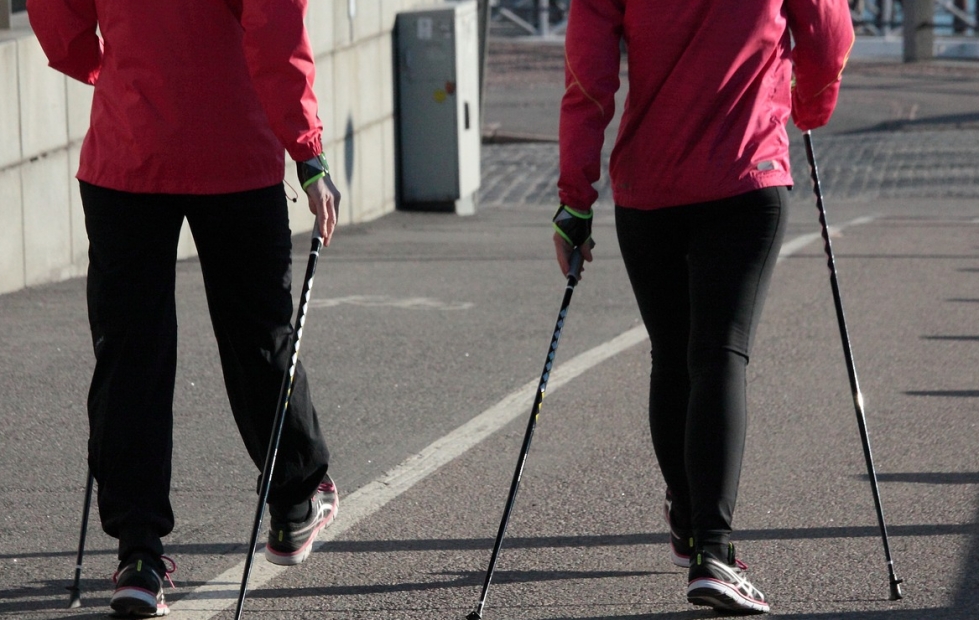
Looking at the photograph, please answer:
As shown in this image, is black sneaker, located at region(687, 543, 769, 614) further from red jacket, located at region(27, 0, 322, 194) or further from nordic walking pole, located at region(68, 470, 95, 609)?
nordic walking pole, located at region(68, 470, 95, 609)

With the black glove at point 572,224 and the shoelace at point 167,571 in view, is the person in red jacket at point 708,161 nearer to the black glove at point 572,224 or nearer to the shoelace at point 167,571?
the black glove at point 572,224

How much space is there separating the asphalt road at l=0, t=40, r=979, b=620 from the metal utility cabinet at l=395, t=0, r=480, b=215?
3.35 meters

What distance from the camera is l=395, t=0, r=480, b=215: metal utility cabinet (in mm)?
14773

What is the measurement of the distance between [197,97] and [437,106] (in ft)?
36.7

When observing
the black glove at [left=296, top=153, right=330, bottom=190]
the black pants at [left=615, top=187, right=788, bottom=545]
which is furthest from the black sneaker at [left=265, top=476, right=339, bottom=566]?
the black pants at [left=615, top=187, right=788, bottom=545]

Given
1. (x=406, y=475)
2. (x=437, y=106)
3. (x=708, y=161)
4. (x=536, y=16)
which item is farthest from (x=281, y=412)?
(x=536, y=16)

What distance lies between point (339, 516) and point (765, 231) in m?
1.76

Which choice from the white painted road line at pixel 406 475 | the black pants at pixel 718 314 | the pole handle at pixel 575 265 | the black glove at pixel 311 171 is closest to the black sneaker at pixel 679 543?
the black pants at pixel 718 314

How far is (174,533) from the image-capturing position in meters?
4.73

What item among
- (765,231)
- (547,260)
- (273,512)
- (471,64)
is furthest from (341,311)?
(471,64)

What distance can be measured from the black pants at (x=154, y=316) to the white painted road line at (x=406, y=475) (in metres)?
0.26

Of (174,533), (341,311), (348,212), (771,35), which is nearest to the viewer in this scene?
(771,35)

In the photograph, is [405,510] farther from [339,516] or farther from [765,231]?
[765,231]

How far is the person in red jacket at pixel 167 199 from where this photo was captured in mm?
3787
